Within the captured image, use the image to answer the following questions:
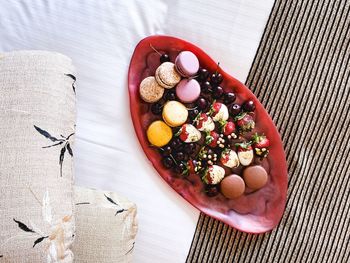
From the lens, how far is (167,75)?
1061 millimetres

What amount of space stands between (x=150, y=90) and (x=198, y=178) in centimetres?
24

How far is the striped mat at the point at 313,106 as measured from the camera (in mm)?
1145

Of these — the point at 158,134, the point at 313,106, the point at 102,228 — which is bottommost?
the point at 102,228

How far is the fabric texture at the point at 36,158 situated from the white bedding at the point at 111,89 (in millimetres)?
178

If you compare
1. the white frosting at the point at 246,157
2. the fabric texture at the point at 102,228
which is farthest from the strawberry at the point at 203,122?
the fabric texture at the point at 102,228

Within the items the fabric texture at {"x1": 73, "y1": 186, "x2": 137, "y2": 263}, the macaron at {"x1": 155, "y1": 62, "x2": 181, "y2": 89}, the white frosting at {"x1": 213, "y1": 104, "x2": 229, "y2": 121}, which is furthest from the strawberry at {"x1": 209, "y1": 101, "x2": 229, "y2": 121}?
the fabric texture at {"x1": 73, "y1": 186, "x2": 137, "y2": 263}

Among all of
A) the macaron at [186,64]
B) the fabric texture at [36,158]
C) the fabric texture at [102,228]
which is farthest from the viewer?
the macaron at [186,64]

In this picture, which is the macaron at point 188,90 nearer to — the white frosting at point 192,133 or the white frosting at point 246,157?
the white frosting at point 192,133

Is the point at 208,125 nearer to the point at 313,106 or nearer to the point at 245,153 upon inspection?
the point at 245,153

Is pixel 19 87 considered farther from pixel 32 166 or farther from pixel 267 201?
pixel 267 201

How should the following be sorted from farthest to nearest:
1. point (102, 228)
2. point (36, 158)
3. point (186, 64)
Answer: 1. point (186, 64)
2. point (102, 228)
3. point (36, 158)

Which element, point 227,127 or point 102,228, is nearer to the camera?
point 102,228

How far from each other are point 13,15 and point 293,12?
67cm

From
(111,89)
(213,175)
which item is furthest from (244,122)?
(111,89)
